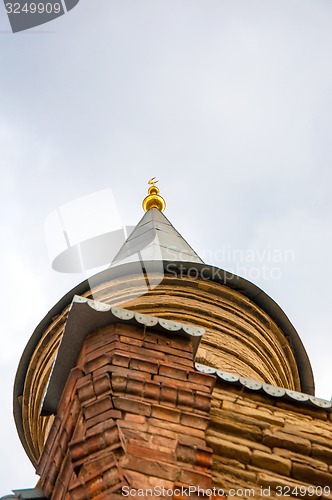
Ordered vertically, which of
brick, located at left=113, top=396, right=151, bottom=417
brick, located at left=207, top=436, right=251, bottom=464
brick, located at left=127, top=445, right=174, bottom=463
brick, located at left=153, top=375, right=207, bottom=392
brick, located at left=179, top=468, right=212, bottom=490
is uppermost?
brick, located at left=153, top=375, right=207, bottom=392

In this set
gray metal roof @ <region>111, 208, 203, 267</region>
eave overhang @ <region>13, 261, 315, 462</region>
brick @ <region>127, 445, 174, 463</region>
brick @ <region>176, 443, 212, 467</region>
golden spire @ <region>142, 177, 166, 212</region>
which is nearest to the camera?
brick @ <region>127, 445, 174, 463</region>

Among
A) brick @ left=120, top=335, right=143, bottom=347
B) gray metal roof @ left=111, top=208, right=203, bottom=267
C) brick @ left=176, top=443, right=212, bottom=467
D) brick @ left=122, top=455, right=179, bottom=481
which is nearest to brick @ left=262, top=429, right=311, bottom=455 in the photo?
brick @ left=176, top=443, right=212, bottom=467

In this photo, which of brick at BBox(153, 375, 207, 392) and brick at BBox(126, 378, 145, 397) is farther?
brick at BBox(153, 375, 207, 392)

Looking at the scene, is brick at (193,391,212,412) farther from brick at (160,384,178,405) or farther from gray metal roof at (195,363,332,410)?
gray metal roof at (195,363,332,410)

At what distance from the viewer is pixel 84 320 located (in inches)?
301

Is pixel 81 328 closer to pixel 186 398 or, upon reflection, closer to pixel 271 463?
pixel 186 398

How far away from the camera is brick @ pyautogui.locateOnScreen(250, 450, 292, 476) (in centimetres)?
698

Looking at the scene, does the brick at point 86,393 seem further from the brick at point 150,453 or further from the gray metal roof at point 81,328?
the brick at point 150,453

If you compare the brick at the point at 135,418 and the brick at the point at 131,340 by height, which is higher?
the brick at the point at 131,340

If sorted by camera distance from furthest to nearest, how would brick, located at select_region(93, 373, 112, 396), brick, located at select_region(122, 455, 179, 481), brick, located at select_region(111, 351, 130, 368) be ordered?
brick, located at select_region(111, 351, 130, 368) → brick, located at select_region(93, 373, 112, 396) → brick, located at select_region(122, 455, 179, 481)

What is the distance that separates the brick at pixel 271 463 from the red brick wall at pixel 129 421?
46 cm

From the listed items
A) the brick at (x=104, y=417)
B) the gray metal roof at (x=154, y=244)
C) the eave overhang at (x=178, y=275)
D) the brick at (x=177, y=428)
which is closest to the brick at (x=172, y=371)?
the brick at (x=177, y=428)

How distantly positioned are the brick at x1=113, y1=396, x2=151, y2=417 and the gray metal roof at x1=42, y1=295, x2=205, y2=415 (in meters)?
0.89

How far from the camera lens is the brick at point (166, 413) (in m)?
6.82
